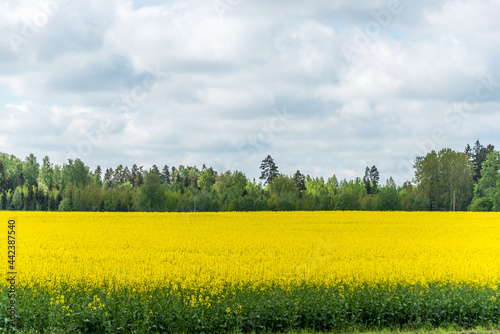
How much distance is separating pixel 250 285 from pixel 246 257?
5.15 metres

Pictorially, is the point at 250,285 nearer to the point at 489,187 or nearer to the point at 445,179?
the point at 489,187

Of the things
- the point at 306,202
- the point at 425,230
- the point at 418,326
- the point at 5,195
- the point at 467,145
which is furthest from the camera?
the point at 467,145

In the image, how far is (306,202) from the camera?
90.9 m

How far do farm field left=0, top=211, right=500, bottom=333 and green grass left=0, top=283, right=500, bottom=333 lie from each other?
37 mm

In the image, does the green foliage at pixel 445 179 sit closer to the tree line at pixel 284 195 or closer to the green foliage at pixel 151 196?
the tree line at pixel 284 195

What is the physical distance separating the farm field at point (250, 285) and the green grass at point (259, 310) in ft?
0.12

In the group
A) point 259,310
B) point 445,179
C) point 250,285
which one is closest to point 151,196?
point 445,179

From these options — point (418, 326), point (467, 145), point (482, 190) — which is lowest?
point (418, 326)

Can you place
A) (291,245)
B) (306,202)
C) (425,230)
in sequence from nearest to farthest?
(291,245) < (425,230) < (306,202)

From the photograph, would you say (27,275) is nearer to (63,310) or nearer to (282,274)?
(63,310)

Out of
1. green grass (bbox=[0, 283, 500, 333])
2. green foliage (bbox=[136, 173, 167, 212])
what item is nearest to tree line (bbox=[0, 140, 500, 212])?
green foliage (bbox=[136, 173, 167, 212])

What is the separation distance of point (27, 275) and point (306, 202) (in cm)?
7665

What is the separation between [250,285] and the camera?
15195 millimetres

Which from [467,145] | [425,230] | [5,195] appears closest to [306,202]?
[425,230]
